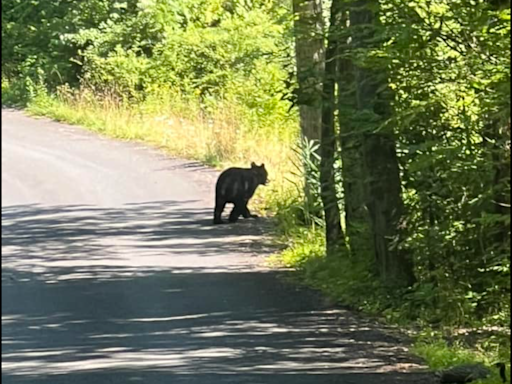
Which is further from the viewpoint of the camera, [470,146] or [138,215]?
[138,215]

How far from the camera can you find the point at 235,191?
52.4ft

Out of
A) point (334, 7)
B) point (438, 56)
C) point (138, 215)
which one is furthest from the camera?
point (138, 215)

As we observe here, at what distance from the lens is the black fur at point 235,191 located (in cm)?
1598

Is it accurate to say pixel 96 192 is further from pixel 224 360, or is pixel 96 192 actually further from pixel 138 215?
pixel 224 360

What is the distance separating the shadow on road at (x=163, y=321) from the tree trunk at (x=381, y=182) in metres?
0.81

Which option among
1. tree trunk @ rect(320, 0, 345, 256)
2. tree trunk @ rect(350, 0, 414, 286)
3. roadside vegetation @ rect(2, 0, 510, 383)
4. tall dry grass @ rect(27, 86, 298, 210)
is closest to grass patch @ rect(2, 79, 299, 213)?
tall dry grass @ rect(27, 86, 298, 210)

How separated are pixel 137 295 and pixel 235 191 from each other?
4.75m

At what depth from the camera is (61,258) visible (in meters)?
13.8

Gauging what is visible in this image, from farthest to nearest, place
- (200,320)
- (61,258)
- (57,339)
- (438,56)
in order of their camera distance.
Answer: (61,258) → (200,320) → (57,339) → (438,56)

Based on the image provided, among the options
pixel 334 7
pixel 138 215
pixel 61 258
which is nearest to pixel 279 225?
pixel 138 215

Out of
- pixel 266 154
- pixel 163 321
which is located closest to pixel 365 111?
pixel 163 321

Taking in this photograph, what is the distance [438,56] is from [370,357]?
234cm

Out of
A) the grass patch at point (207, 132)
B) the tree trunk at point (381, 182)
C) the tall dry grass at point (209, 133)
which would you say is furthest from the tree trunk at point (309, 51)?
the tall dry grass at point (209, 133)

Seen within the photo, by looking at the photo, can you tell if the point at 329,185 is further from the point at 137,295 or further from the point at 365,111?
the point at 137,295
